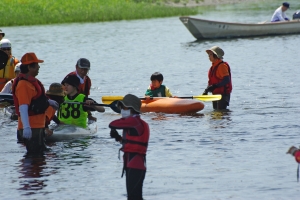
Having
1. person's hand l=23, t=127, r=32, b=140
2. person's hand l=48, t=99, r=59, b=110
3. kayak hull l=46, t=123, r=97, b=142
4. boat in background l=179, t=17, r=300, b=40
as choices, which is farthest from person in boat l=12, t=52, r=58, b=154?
boat in background l=179, t=17, r=300, b=40

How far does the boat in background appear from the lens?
3662cm

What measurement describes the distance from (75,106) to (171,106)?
4.01 m

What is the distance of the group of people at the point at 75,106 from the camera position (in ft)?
29.5

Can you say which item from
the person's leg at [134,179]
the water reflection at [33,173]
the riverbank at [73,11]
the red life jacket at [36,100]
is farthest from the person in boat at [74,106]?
the riverbank at [73,11]

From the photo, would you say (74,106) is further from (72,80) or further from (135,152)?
(135,152)

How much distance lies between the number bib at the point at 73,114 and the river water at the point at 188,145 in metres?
0.39

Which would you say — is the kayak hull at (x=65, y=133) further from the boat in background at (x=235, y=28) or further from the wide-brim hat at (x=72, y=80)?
the boat in background at (x=235, y=28)

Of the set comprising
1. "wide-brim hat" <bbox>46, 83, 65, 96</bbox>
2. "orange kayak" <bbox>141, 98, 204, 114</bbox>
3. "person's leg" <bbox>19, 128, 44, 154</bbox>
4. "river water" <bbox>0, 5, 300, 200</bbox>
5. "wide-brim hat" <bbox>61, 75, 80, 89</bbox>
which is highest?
"wide-brim hat" <bbox>61, 75, 80, 89</bbox>

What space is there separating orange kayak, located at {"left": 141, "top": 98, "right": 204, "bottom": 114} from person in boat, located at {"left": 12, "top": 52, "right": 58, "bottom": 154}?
18.6 ft

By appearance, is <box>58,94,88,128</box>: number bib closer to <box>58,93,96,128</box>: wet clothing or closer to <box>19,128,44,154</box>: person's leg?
<box>58,93,96,128</box>: wet clothing

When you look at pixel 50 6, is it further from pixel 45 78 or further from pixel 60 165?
pixel 60 165

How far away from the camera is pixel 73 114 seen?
1383 centimetres

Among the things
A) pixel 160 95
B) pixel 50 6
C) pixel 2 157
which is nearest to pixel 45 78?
pixel 160 95

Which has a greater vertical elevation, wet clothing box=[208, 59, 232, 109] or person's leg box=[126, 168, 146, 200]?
wet clothing box=[208, 59, 232, 109]
